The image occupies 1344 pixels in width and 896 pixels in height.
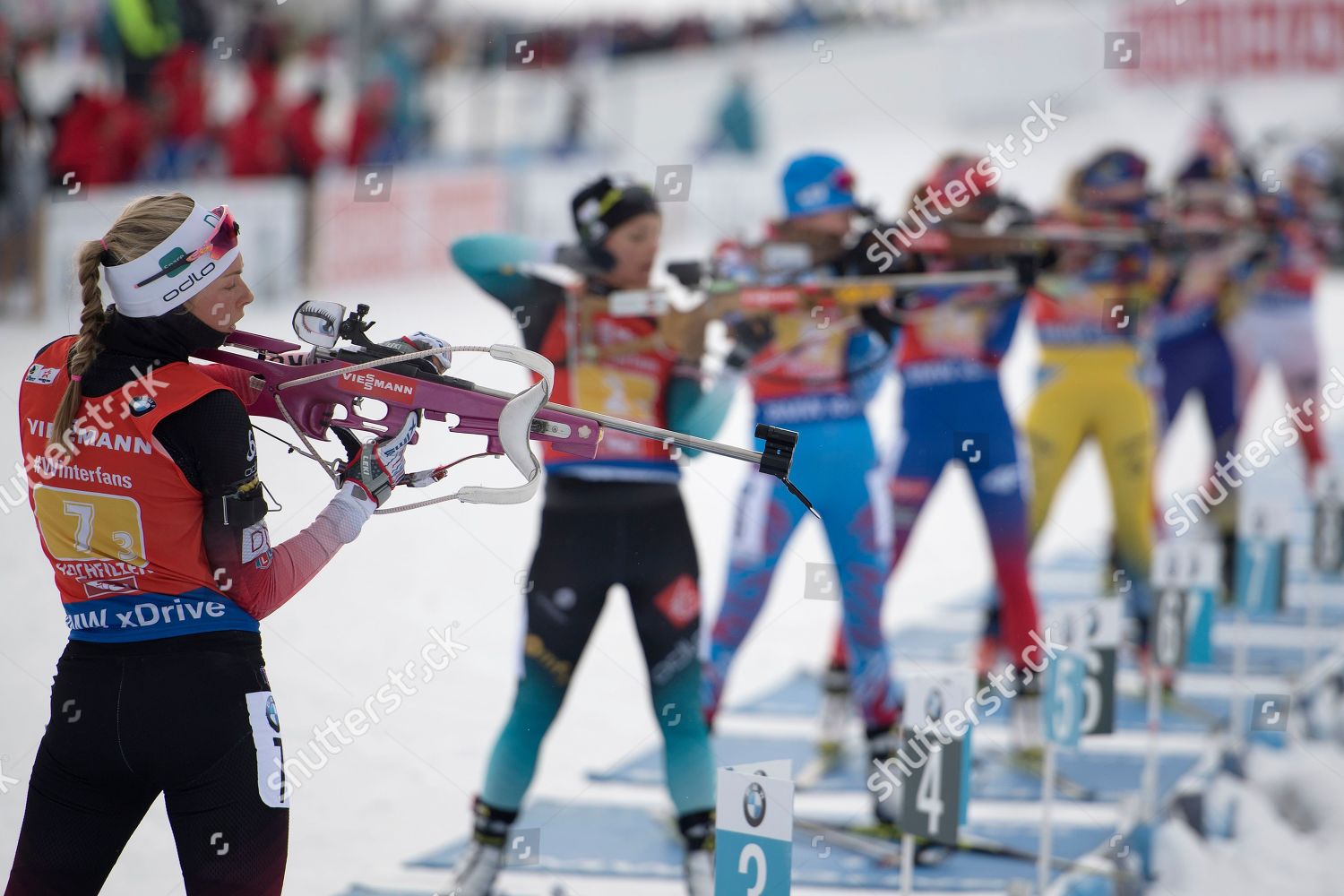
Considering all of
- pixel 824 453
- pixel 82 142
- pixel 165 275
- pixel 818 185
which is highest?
pixel 82 142

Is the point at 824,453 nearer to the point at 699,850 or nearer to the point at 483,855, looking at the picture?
the point at 699,850

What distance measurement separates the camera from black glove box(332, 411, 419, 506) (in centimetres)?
274

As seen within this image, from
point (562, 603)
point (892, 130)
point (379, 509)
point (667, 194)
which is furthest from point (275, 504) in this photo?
point (892, 130)

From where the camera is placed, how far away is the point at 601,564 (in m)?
4.00

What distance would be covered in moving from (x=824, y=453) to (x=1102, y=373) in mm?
2061

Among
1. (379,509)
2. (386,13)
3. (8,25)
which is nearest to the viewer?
(379,509)

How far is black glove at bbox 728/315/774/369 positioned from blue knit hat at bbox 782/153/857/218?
2.00 feet

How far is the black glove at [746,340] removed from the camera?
4.47 meters

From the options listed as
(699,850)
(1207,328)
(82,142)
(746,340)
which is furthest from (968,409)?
(82,142)

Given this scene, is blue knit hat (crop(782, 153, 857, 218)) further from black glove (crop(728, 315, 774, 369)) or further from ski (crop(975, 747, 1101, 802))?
ski (crop(975, 747, 1101, 802))

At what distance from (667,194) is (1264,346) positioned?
188 inches

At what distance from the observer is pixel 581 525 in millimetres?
4008

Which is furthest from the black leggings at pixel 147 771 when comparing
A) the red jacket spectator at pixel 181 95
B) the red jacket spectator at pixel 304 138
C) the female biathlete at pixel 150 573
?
the red jacket spectator at pixel 304 138

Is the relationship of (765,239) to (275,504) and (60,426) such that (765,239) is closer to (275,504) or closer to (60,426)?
(275,504)
